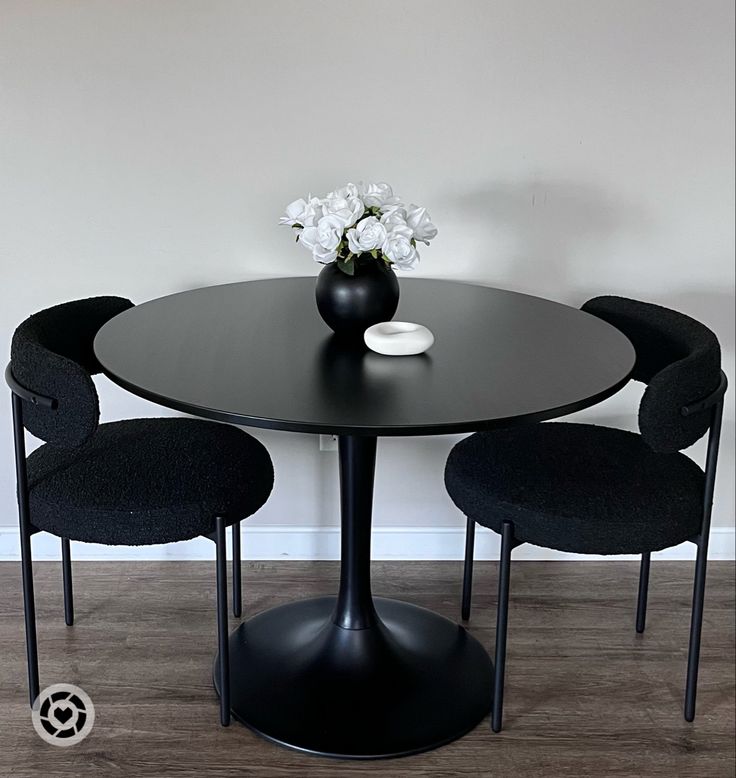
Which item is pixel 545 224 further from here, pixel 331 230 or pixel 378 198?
pixel 331 230

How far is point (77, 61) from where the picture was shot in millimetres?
2391

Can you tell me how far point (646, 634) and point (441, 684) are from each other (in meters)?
0.58

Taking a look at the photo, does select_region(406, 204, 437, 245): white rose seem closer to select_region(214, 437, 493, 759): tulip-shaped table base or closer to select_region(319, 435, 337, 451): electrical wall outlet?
select_region(214, 437, 493, 759): tulip-shaped table base

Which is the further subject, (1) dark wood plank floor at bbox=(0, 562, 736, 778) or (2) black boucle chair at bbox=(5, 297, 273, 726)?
(1) dark wood plank floor at bbox=(0, 562, 736, 778)

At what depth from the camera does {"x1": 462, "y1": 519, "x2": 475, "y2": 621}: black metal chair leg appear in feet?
7.97

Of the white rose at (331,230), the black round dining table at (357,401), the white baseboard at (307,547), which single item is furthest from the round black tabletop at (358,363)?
the white baseboard at (307,547)

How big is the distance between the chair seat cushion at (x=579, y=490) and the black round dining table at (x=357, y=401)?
248mm

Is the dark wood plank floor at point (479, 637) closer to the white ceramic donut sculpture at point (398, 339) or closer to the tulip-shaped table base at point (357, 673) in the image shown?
the tulip-shaped table base at point (357, 673)

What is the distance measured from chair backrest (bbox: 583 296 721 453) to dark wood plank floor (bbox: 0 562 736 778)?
0.63 m

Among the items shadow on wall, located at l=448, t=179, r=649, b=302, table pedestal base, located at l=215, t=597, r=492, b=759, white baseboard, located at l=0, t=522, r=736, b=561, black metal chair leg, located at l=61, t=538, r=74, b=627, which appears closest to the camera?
table pedestal base, located at l=215, t=597, r=492, b=759

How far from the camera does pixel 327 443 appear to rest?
8.68 ft

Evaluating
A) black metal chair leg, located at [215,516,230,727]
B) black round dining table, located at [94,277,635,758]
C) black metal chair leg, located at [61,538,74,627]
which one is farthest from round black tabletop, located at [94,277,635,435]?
black metal chair leg, located at [61,538,74,627]

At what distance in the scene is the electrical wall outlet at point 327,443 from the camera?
8.63 ft

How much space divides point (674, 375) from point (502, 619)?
581mm
